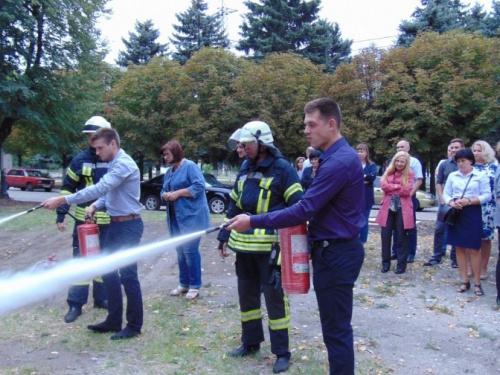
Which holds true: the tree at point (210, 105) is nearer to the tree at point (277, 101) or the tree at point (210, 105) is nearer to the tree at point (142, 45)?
the tree at point (277, 101)

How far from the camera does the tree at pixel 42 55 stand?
2180 cm

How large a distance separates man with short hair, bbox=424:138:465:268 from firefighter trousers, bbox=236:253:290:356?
507cm

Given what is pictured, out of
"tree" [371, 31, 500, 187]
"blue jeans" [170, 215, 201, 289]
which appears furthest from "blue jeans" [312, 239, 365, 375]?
"tree" [371, 31, 500, 187]

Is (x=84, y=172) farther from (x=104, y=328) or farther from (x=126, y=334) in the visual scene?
(x=126, y=334)

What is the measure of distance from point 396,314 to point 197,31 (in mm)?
44456

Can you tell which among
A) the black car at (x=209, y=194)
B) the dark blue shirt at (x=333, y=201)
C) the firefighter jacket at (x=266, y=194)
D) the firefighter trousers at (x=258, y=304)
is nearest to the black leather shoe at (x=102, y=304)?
the firefighter trousers at (x=258, y=304)

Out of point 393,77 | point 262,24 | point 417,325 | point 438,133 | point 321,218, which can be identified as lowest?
point 417,325

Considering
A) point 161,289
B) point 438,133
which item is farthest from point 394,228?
point 438,133

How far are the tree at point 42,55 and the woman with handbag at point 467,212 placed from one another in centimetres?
1916

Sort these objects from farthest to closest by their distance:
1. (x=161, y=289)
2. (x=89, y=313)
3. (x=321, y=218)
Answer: (x=161, y=289), (x=89, y=313), (x=321, y=218)

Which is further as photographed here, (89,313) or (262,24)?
(262,24)

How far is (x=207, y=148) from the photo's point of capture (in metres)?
28.8

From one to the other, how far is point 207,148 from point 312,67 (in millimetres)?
8090

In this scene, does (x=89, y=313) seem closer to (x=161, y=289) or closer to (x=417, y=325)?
(x=161, y=289)
